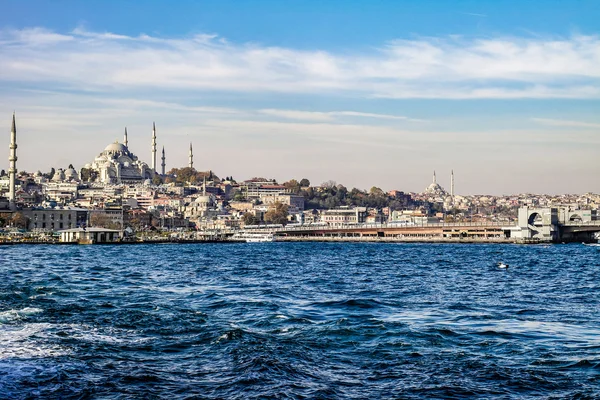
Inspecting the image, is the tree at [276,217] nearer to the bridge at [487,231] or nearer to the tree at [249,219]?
the tree at [249,219]

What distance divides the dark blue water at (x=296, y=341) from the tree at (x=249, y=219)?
124615mm

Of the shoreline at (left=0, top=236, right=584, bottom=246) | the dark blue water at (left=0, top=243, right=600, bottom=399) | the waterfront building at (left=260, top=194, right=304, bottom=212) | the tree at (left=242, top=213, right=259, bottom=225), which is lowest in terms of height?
the shoreline at (left=0, top=236, right=584, bottom=246)

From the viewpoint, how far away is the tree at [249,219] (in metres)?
153

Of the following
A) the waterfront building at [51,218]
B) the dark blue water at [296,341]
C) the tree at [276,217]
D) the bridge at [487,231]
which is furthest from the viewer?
the tree at [276,217]

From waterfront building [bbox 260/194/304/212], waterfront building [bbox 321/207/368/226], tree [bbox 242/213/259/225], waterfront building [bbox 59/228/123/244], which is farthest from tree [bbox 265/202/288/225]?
waterfront building [bbox 59/228/123/244]

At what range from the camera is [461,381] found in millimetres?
12016

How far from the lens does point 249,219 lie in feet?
504

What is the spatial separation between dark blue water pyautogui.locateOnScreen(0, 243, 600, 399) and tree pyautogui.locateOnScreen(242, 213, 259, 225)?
12462 cm

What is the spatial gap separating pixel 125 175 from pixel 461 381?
192946mm

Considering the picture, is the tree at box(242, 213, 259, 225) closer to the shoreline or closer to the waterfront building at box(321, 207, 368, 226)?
the waterfront building at box(321, 207, 368, 226)

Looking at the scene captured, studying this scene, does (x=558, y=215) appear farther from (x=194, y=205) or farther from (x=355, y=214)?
(x=194, y=205)

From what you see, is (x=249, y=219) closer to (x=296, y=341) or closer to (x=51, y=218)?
(x=51, y=218)

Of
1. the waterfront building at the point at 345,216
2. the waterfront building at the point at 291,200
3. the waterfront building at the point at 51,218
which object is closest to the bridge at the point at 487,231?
the waterfront building at the point at 51,218

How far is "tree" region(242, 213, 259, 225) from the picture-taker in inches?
6016
